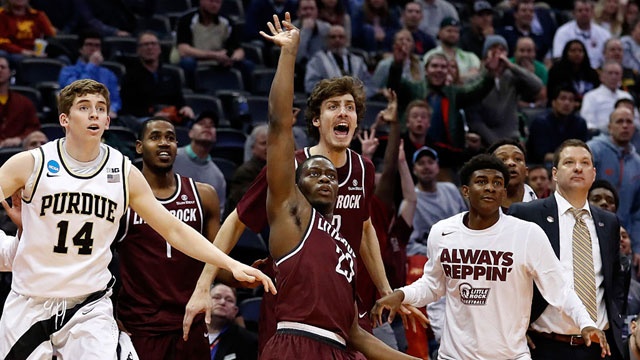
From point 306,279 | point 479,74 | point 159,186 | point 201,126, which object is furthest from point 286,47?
point 479,74

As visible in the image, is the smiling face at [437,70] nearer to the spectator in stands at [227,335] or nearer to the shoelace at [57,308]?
the spectator in stands at [227,335]

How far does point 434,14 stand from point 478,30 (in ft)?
3.35

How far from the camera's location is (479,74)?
1262 cm

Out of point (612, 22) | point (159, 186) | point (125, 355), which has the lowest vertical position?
point (125, 355)

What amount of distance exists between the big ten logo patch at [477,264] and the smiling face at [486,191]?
0.89 feet

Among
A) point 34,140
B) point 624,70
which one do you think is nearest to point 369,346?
point 34,140

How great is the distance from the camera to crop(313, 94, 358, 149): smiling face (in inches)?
269

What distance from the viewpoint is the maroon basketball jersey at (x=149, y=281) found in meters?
7.13

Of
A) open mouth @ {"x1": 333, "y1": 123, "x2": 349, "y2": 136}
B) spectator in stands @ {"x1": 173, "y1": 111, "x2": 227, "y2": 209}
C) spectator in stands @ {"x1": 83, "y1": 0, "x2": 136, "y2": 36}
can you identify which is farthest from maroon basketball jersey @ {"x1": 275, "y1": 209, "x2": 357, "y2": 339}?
spectator in stands @ {"x1": 83, "y1": 0, "x2": 136, "y2": 36}

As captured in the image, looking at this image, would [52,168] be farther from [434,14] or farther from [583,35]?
[583,35]

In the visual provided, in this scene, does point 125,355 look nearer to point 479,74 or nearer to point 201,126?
point 201,126

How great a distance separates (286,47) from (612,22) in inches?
467

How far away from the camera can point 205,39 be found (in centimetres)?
1394

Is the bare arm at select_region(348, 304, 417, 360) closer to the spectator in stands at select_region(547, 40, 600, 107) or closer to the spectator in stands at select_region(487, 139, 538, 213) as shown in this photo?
the spectator in stands at select_region(487, 139, 538, 213)
